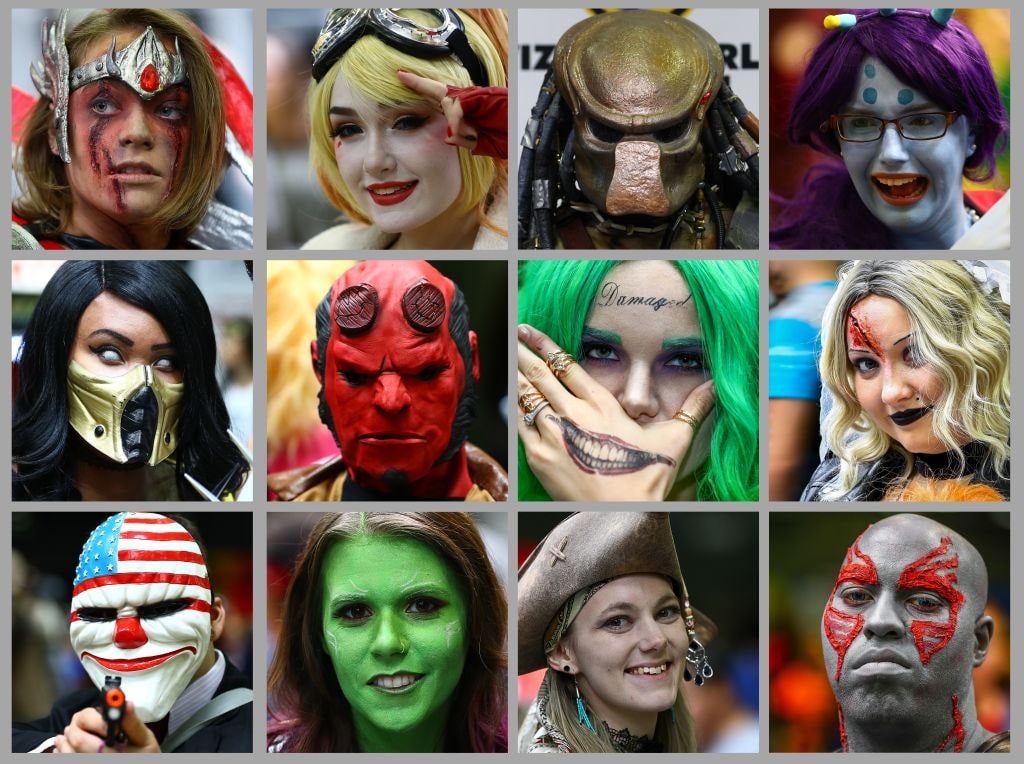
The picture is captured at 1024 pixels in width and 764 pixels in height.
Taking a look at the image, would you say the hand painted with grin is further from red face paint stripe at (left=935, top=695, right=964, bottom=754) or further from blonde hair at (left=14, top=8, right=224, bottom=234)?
blonde hair at (left=14, top=8, right=224, bottom=234)

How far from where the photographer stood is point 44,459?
625cm

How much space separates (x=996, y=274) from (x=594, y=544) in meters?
1.74

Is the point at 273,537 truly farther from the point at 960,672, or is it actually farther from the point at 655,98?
the point at 960,672

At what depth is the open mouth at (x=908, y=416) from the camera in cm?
611

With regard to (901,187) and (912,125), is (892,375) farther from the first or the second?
(912,125)

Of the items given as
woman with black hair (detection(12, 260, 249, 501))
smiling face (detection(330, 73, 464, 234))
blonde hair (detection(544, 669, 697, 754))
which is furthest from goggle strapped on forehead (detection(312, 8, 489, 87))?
blonde hair (detection(544, 669, 697, 754))

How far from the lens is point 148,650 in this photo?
593 cm

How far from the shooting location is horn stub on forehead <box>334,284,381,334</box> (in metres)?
6.03

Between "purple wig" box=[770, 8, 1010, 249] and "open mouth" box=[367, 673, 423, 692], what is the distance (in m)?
2.06

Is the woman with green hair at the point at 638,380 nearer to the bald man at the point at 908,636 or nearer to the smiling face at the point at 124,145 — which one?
the bald man at the point at 908,636

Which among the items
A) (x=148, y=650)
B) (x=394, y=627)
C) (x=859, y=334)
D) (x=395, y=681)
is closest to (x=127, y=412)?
(x=148, y=650)

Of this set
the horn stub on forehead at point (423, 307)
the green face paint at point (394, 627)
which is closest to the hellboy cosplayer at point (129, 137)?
the horn stub on forehead at point (423, 307)

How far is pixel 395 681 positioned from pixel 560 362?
1250mm

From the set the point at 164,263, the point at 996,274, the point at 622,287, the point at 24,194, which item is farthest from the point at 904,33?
the point at 24,194
